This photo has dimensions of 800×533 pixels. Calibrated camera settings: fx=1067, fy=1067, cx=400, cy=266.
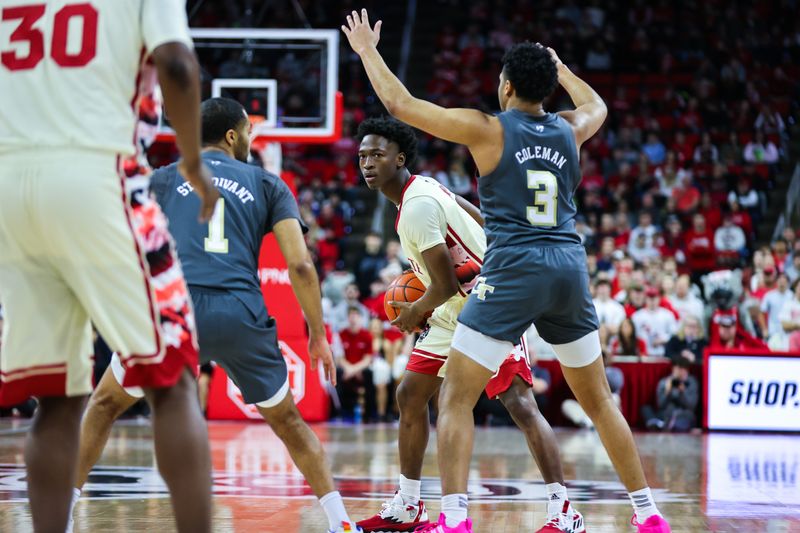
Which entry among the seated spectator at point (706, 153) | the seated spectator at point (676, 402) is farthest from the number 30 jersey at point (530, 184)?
the seated spectator at point (706, 153)

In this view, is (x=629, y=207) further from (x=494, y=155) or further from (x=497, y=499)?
(x=494, y=155)

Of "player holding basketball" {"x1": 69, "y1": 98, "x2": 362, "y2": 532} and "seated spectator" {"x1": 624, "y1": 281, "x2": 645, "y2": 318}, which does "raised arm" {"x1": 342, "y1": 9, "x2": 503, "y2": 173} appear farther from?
"seated spectator" {"x1": 624, "y1": 281, "x2": 645, "y2": 318}

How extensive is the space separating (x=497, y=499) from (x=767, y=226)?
13623 millimetres

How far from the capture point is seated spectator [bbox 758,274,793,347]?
1388 centimetres

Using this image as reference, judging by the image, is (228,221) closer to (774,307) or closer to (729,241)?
(774,307)

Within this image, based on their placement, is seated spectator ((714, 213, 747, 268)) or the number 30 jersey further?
seated spectator ((714, 213, 747, 268))

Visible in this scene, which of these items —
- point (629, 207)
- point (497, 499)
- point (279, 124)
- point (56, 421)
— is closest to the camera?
point (56, 421)

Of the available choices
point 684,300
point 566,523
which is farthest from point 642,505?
point 684,300

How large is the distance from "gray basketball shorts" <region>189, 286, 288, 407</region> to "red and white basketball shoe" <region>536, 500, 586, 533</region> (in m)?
1.55

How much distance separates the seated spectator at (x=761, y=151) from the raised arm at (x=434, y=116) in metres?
15.8

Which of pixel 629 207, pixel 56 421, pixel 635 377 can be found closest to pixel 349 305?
pixel 635 377

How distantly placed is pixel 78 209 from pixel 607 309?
11.3 metres

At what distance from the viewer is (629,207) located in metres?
18.2

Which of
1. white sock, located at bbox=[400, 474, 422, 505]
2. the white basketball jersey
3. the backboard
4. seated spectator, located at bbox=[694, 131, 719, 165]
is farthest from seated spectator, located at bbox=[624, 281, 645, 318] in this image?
the white basketball jersey
